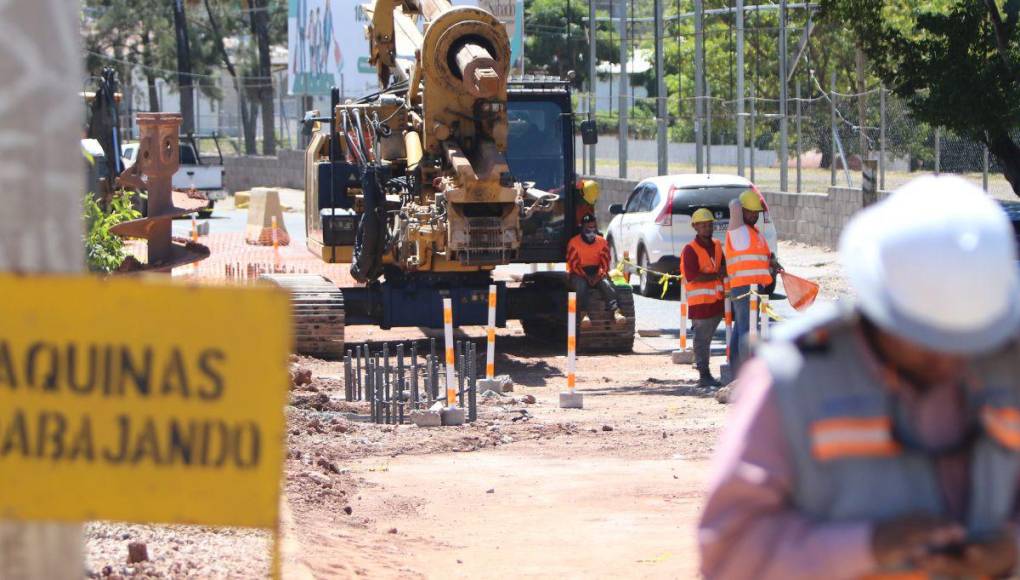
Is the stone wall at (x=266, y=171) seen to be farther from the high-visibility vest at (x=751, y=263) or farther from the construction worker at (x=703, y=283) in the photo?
the high-visibility vest at (x=751, y=263)

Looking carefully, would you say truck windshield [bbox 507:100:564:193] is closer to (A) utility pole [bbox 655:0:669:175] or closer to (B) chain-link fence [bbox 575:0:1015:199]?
(B) chain-link fence [bbox 575:0:1015:199]

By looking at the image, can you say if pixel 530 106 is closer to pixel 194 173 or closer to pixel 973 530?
pixel 973 530

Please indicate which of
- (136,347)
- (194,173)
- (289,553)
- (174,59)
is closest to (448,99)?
(289,553)

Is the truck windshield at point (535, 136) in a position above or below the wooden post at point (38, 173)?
above

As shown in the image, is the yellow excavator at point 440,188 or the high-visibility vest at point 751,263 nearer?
the high-visibility vest at point 751,263

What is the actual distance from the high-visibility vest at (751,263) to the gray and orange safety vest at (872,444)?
11.3 meters

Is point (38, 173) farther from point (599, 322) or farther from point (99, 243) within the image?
point (599, 322)

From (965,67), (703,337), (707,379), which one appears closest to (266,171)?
(965,67)

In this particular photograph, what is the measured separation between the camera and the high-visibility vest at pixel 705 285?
47.5ft

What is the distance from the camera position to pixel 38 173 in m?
3.44

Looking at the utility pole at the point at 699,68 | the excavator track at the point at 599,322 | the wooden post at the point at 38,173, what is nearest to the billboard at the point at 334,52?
the utility pole at the point at 699,68

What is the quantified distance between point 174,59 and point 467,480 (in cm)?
6349

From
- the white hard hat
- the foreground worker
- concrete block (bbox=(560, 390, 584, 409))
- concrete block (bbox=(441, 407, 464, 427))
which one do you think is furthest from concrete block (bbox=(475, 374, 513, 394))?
the white hard hat

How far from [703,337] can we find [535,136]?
14.4ft
